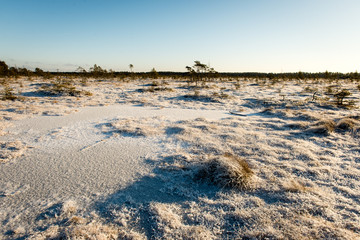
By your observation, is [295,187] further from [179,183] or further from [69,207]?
[69,207]

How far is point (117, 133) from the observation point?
4512 mm

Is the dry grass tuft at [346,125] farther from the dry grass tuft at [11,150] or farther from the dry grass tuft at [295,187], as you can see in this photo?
the dry grass tuft at [11,150]

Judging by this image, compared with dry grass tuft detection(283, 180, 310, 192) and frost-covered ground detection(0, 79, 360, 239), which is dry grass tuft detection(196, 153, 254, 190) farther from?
dry grass tuft detection(283, 180, 310, 192)

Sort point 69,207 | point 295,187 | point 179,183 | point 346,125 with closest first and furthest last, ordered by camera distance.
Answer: point 69,207
point 295,187
point 179,183
point 346,125

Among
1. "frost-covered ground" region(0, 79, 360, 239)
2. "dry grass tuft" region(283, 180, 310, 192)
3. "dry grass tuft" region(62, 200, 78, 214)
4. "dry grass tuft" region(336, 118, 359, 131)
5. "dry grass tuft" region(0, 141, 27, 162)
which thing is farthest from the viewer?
"dry grass tuft" region(336, 118, 359, 131)

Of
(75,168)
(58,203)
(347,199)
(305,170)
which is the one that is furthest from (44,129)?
(347,199)

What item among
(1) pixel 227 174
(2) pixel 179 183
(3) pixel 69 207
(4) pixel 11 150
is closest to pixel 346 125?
(1) pixel 227 174

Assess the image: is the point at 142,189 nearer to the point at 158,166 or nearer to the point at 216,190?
the point at 158,166

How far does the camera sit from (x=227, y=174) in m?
2.51

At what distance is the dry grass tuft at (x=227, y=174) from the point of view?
8.04 feet

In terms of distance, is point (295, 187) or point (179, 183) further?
point (179, 183)

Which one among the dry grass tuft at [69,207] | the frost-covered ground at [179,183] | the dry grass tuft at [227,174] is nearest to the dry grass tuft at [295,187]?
the frost-covered ground at [179,183]

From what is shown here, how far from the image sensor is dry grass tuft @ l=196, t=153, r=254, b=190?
245cm

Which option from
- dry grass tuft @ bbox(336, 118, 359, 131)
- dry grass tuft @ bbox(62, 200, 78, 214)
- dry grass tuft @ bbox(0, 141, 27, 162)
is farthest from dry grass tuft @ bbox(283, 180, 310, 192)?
dry grass tuft @ bbox(0, 141, 27, 162)
